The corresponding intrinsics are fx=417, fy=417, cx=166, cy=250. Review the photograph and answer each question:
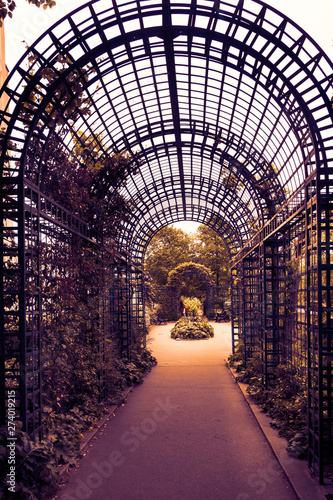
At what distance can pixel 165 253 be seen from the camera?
49.2m

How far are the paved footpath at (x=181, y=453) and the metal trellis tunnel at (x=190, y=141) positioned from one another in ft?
2.77

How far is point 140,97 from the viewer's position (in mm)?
9422

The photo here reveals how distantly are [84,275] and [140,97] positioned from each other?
4.31 meters

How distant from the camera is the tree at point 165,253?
48281 millimetres

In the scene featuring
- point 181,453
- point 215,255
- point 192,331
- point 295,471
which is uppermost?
point 215,255

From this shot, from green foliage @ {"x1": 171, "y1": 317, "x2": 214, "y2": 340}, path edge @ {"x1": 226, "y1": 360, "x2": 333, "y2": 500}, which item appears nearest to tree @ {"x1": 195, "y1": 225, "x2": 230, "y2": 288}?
green foliage @ {"x1": 171, "y1": 317, "x2": 214, "y2": 340}

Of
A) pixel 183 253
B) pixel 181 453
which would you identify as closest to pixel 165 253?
pixel 183 253

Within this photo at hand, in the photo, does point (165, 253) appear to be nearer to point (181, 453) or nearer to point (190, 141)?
point (190, 141)

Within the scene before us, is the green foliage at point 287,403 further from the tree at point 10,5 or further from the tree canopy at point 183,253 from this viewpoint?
the tree canopy at point 183,253

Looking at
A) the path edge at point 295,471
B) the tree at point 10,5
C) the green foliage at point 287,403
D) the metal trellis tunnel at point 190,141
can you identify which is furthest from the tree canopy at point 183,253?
the tree at point 10,5

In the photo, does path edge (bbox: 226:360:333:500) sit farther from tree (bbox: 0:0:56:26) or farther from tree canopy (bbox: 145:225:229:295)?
tree canopy (bbox: 145:225:229:295)

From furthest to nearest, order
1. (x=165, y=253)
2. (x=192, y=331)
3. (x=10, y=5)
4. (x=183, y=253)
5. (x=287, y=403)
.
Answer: (x=183, y=253) → (x=165, y=253) → (x=192, y=331) → (x=287, y=403) → (x=10, y=5)

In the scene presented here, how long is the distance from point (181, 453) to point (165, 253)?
141 ft

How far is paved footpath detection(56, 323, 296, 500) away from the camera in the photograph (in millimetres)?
4891
